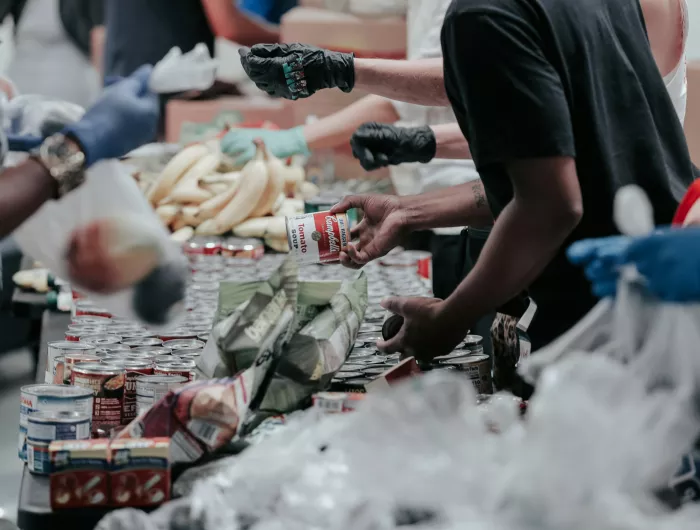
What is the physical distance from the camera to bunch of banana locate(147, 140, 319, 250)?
12.6 feet

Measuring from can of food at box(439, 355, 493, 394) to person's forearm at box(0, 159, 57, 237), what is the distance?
34.4 inches

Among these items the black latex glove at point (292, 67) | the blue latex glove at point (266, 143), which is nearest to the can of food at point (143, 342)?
the black latex glove at point (292, 67)

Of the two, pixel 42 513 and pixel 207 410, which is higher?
pixel 207 410

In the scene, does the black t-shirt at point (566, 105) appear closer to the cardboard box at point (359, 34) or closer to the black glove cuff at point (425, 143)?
the black glove cuff at point (425, 143)

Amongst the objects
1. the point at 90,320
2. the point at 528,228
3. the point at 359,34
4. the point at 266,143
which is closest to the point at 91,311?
the point at 90,320

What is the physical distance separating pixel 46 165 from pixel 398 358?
2.80ft

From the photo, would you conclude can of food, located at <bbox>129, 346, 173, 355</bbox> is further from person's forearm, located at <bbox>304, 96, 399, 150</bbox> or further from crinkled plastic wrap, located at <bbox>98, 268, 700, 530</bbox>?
person's forearm, located at <bbox>304, 96, 399, 150</bbox>

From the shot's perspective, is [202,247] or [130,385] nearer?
[130,385]

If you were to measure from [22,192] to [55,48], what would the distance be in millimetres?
6406

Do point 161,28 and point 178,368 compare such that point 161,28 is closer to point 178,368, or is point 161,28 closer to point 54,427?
point 178,368

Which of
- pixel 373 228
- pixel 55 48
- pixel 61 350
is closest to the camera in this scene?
pixel 61 350

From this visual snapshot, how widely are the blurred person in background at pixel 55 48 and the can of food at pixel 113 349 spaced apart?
564 centimetres

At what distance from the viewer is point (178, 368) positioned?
6.34 ft

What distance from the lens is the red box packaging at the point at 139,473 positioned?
147 centimetres
